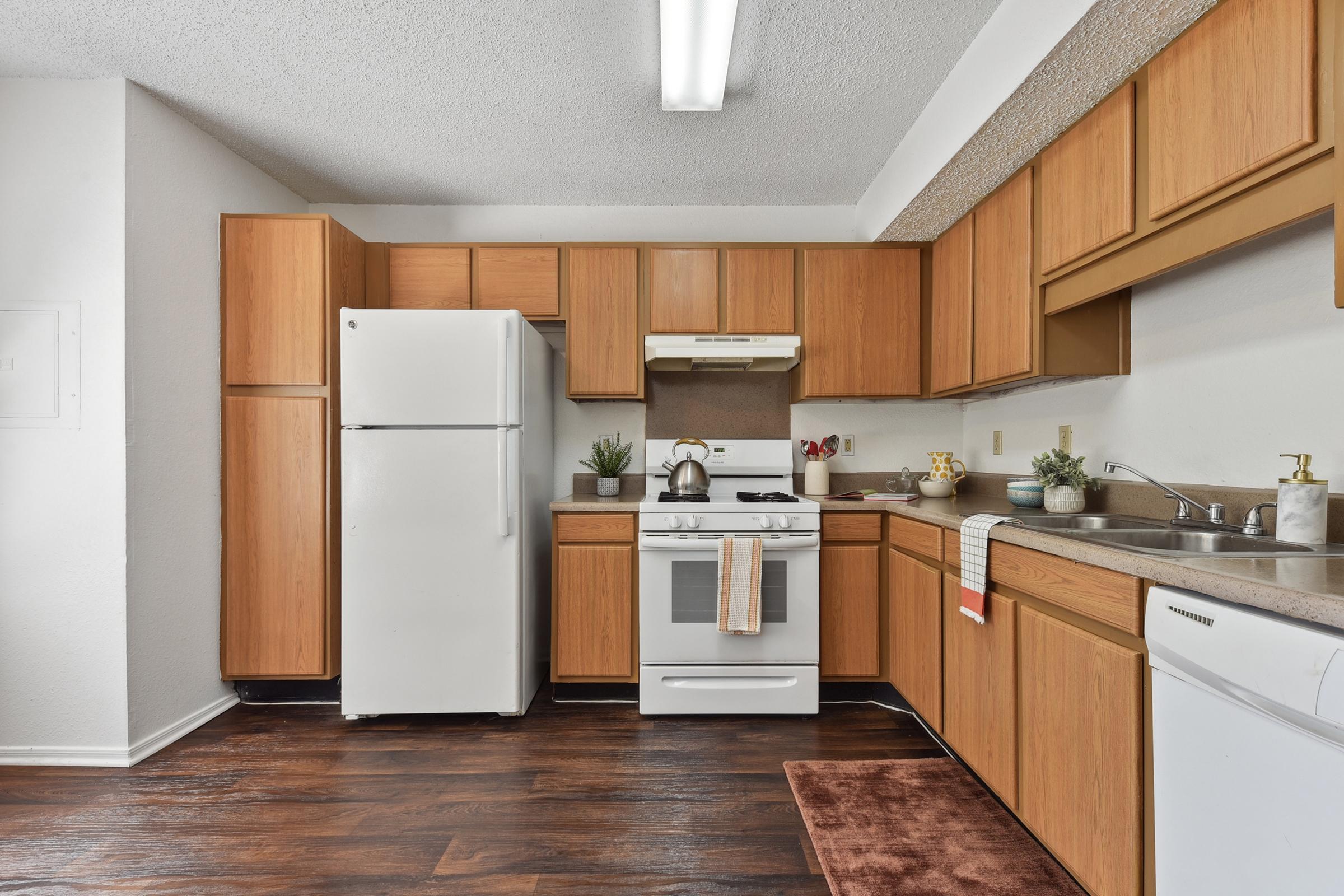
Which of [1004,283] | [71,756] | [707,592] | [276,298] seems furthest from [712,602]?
[71,756]

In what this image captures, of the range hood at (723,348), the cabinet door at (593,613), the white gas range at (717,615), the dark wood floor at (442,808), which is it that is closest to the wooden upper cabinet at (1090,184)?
the range hood at (723,348)

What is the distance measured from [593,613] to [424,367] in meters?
1.28

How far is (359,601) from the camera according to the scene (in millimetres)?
2566

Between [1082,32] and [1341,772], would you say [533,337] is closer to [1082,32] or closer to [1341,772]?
[1082,32]

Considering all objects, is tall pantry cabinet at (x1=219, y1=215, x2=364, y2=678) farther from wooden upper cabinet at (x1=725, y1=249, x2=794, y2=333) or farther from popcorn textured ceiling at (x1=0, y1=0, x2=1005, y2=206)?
wooden upper cabinet at (x1=725, y1=249, x2=794, y2=333)

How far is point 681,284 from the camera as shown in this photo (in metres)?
3.13

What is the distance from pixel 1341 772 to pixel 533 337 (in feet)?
9.15

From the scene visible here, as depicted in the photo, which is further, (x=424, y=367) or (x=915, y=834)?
(x=424, y=367)

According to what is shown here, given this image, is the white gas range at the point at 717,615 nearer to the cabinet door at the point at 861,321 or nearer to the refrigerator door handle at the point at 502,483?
the refrigerator door handle at the point at 502,483

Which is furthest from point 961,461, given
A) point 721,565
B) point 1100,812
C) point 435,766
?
point 435,766

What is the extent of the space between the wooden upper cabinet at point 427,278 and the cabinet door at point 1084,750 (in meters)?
2.81

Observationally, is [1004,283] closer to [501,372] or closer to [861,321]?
[861,321]

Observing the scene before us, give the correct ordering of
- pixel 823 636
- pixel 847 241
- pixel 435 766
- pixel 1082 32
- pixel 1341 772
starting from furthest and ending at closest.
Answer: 1. pixel 847 241
2. pixel 823 636
3. pixel 435 766
4. pixel 1082 32
5. pixel 1341 772

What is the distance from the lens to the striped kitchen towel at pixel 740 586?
8.58ft
